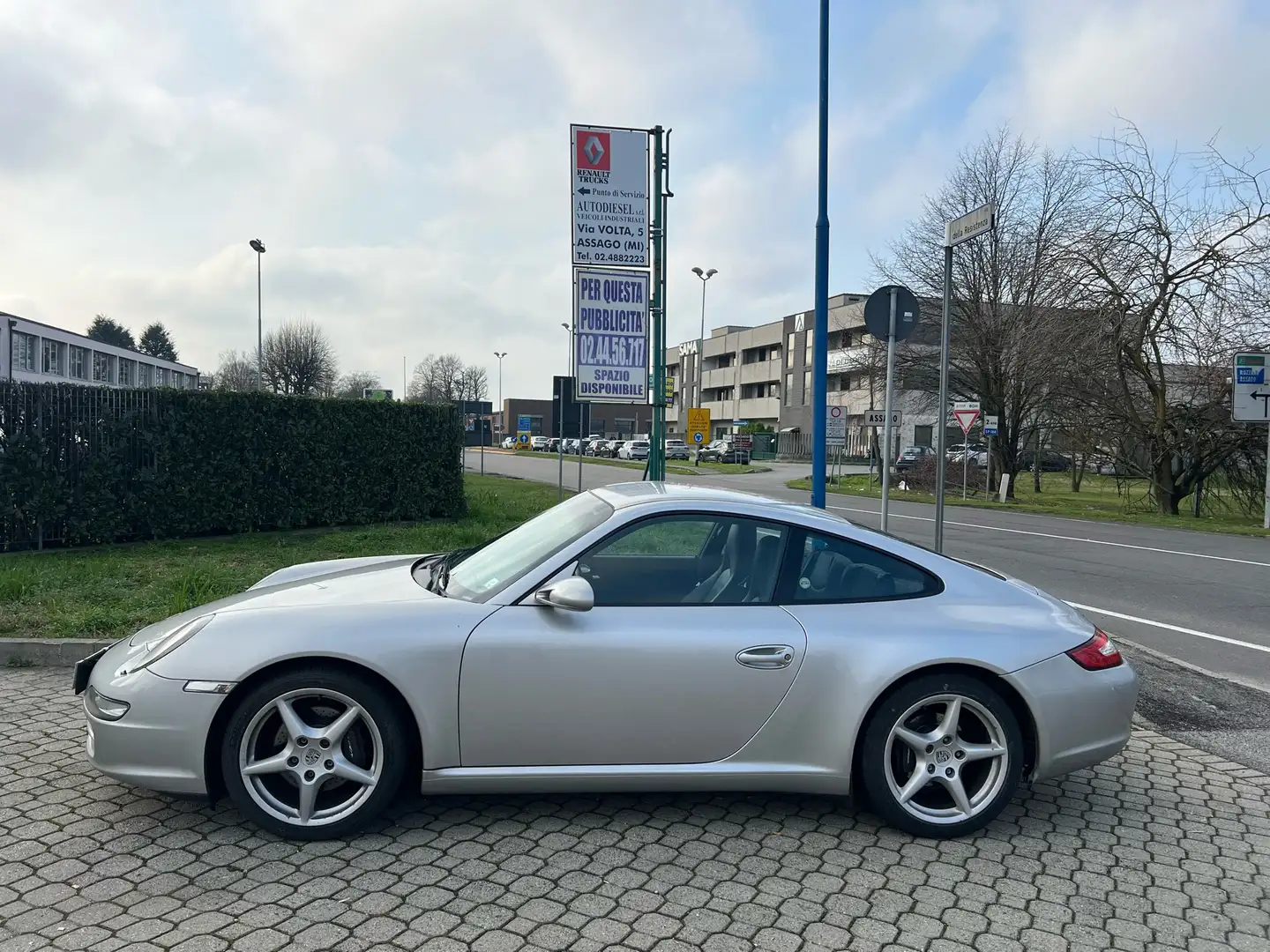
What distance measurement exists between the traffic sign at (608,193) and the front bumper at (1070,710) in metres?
8.64

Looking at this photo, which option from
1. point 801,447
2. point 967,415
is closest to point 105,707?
point 967,415

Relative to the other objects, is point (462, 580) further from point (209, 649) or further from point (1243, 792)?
point (1243, 792)

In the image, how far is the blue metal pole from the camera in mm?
10148

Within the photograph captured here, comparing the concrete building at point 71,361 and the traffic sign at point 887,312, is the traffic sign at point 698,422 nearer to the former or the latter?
the concrete building at point 71,361

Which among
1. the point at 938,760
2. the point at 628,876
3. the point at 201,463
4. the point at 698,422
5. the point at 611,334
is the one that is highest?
the point at 611,334

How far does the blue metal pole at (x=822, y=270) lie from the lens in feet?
33.3

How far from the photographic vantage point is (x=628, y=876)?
10.3 ft

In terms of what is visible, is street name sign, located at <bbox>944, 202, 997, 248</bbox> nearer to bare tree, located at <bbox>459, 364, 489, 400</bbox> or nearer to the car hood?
the car hood

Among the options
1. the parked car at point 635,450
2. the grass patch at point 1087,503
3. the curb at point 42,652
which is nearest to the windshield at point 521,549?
the curb at point 42,652

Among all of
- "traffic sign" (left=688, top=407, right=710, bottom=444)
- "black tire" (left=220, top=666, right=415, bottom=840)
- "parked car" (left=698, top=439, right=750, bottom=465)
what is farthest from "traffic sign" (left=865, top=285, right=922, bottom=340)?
"parked car" (left=698, top=439, right=750, bottom=465)

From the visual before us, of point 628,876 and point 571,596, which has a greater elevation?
point 571,596

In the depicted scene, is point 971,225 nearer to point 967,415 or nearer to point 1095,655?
point 1095,655

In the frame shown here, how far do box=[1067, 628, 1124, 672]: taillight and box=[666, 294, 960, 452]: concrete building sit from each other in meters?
34.5

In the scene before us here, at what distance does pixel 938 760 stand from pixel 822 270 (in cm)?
772
